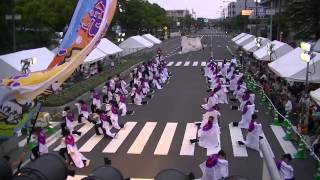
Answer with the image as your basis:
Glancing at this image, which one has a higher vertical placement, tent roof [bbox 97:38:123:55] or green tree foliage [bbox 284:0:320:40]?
green tree foliage [bbox 284:0:320:40]

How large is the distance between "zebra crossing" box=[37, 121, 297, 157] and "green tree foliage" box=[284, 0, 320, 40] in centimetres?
1391

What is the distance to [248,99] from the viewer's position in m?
19.9

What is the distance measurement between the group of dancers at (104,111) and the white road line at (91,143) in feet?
0.85

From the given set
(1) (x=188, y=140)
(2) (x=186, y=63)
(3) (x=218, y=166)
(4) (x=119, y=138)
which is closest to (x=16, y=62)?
(4) (x=119, y=138)

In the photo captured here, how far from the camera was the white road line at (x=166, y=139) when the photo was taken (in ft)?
49.8

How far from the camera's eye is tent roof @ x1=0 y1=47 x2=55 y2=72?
64.7ft

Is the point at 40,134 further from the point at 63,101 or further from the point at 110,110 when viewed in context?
the point at 63,101

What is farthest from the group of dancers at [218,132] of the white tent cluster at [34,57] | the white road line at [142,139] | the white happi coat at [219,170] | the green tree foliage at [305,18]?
the green tree foliage at [305,18]

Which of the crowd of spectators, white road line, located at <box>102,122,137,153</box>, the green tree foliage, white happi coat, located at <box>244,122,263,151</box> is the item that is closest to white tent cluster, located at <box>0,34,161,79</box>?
white road line, located at <box>102,122,137,153</box>

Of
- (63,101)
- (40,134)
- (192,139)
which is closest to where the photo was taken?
(40,134)

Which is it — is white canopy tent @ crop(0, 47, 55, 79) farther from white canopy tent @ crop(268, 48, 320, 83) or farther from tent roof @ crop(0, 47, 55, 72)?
white canopy tent @ crop(268, 48, 320, 83)

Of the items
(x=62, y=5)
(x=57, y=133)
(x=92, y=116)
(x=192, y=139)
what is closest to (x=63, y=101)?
(x=92, y=116)

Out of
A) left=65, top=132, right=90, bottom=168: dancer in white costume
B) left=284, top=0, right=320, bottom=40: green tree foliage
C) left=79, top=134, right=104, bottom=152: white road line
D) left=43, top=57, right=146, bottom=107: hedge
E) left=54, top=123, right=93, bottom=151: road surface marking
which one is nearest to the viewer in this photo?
left=65, top=132, right=90, bottom=168: dancer in white costume

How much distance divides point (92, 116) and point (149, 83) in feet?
31.9
